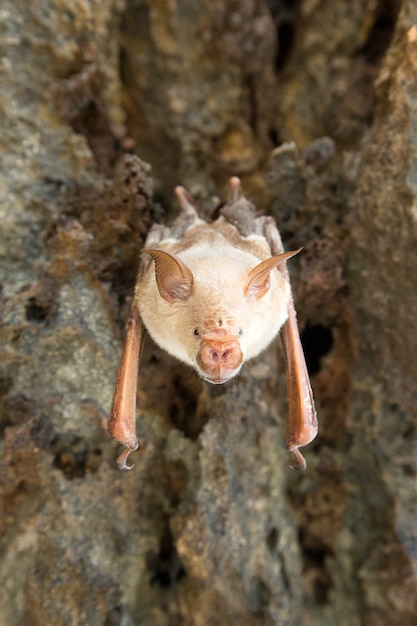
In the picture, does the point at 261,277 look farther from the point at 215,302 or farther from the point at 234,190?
the point at 234,190

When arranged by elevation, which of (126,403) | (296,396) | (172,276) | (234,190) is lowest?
(126,403)

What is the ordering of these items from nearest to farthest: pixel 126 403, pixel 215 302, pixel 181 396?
pixel 215 302 → pixel 126 403 → pixel 181 396

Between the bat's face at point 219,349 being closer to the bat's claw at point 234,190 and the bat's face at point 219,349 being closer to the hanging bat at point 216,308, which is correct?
the hanging bat at point 216,308

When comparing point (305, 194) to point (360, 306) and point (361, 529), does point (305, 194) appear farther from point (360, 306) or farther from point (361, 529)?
point (361, 529)

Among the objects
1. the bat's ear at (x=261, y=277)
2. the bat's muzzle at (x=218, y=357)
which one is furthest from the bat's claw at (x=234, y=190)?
the bat's muzzle at (x=218, y=357)

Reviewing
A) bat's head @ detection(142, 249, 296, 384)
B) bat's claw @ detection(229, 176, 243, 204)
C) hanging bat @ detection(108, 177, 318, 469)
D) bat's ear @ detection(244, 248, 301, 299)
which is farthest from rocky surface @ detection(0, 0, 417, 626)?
bat's ear @ detection(244, 248, 301, 299)

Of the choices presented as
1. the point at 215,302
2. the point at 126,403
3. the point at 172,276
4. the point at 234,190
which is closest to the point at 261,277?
the point at 215,302

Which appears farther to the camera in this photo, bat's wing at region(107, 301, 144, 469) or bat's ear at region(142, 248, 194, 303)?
bat's wing at region(107, 301, 144, 469)

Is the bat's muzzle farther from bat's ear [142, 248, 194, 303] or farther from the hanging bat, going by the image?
bat's ear [142, 248, 194, 303]
